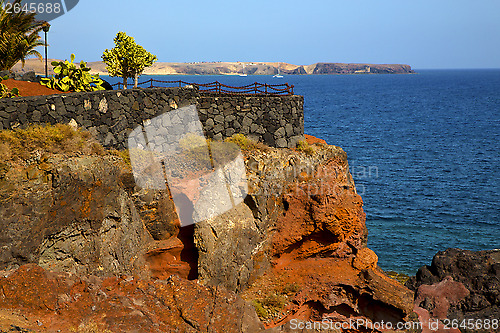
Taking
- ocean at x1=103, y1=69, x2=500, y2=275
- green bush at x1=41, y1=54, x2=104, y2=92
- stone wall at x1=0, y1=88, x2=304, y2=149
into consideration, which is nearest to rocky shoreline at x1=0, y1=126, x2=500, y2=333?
stone wall at x1=0, y1=88, x2=304, y2=149

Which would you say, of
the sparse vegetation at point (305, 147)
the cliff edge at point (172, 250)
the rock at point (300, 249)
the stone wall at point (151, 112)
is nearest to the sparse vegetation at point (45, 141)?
the cliff edge at point (172, 250)

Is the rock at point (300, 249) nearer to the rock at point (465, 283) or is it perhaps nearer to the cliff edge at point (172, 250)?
the cliff edge at point (172, 250)

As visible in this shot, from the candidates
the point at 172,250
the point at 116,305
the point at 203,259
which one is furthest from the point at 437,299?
the point at 116,305

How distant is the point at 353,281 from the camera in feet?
85.0

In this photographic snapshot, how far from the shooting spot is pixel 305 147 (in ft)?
96.2

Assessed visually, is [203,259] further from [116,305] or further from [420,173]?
[420,173]

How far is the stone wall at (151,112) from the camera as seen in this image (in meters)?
22.1

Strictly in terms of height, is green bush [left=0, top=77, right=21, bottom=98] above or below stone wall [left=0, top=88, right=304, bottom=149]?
above

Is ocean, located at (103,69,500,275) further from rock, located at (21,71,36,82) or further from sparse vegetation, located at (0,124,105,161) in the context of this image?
rock, located at (21,71,36,82)

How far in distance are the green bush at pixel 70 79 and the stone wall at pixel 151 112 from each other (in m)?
2.16

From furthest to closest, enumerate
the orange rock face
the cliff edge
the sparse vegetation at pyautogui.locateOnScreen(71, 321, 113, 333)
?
the orange rock face
the cliff edge
the sparse vegetation at pyautogui.locateOnScreen(71, 321, 113, 333)

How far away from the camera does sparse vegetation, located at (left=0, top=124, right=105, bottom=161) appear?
20219 mm

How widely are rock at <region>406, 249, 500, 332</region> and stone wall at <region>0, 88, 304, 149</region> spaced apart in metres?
13.0

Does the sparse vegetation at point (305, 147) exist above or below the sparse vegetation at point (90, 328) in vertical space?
above
